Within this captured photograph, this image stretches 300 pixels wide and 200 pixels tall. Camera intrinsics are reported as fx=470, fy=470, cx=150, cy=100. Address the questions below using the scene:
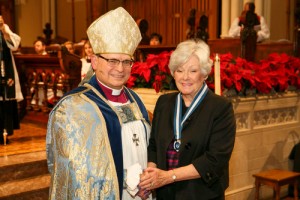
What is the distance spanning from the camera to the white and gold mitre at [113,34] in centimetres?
245

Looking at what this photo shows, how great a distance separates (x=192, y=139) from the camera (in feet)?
8.23

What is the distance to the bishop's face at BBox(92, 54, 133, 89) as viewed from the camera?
241cm

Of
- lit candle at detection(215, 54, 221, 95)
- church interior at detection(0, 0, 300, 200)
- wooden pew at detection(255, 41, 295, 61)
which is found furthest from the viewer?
wooden pew at detection(255, 41, 295, 61)

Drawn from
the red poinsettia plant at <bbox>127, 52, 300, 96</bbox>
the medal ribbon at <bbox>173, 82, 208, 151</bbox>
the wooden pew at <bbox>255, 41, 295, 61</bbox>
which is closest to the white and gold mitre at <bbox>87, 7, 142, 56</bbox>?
the medal ribbon at <bbox>173, 82, 208, 151</bbox>

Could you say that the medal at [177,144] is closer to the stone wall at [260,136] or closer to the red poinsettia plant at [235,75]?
the red poinsettia plant at [235,75]

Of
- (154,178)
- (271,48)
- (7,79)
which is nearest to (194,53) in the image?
(154,178)

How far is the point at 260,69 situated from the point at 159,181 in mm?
3106

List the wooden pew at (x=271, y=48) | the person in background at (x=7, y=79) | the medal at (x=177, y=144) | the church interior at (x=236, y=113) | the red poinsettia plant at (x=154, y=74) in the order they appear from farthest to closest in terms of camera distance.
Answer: the wooden pew at (x=271, y=48)
the person in background at (x=7, y=79)
the church interior at (x=236, y=113)
the red poinsettia plant at (x=154, y=74)
the medal at (x=177, y=144)

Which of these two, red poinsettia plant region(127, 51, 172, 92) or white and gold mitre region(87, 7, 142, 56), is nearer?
white and gold mitre region(87, 7, 142, 56)

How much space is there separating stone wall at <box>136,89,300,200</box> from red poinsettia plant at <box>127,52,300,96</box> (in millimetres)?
118

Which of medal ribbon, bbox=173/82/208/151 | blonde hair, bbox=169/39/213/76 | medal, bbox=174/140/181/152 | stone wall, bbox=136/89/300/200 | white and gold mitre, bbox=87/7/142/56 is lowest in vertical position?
stone wall, bbox=136/89/300/200

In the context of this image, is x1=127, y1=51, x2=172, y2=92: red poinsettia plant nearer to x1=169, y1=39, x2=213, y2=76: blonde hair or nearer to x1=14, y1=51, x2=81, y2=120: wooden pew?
x1=14, y1=51, x2=81, y2=120: wooden pew

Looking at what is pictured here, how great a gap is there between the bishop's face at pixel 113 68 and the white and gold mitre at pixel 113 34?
0.03 meters

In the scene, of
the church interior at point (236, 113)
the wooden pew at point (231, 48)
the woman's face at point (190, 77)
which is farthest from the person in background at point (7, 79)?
the woman's face at point (190, 77)
